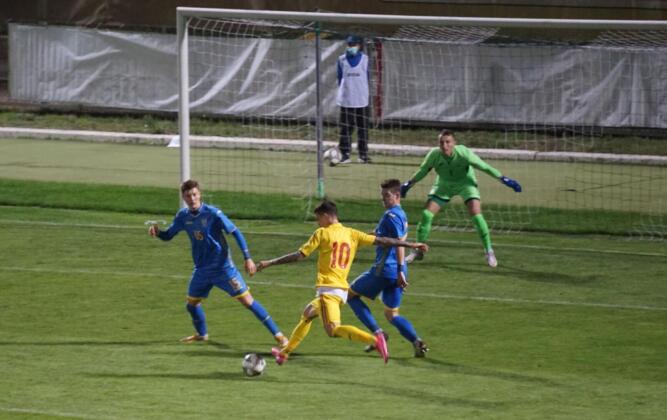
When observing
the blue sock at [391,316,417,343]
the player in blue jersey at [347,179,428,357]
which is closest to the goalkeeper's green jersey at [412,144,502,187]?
the player in blue jersey at [347,179,428,357]

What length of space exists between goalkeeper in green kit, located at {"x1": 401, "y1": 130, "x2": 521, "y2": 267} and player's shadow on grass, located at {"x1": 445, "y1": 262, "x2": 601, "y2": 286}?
15 cm

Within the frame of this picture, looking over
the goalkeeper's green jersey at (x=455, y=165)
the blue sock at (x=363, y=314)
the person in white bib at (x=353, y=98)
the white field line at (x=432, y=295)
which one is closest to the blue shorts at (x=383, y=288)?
the blue sock at (x=363, y=314)

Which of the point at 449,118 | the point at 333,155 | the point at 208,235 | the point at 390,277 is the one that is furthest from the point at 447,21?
the point at 449,118

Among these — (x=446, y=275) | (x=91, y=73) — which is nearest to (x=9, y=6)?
(x=91, y=73)

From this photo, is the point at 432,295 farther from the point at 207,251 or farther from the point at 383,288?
the point at 207,251

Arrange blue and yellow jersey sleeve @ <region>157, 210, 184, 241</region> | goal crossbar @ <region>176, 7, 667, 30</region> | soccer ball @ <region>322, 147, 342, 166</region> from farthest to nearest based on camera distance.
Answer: soccer ball @ <region>322, 147, 342, 166</region>
goal crossbar @ <region>176, 7, 667, 30</region>
blue and yellow jersey sleeve @ <region>157, 210, 184, 241</region>

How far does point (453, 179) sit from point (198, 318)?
5493 millimetres

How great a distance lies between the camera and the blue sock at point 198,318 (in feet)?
48.0

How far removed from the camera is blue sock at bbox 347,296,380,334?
14.0m

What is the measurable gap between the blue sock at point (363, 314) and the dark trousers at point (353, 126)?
481 inches

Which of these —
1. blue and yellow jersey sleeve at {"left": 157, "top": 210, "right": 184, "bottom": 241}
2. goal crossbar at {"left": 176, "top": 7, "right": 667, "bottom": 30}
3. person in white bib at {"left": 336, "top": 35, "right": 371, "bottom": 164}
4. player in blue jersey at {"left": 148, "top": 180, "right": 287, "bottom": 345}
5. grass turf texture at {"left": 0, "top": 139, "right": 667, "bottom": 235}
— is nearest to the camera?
player in blue jersey at {"left": 148, "top": 180, "right": 287, "bottom": 345}

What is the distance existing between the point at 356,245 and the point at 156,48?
20.8 meters

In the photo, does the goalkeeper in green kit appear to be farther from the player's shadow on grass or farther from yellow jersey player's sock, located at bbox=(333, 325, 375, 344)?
yellow jersey player's sock, located at bbox=(333, 325, 375, 344)

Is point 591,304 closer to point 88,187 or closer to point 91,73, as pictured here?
point 88,187
